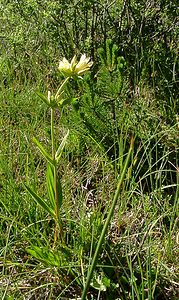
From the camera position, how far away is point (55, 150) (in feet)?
4.17

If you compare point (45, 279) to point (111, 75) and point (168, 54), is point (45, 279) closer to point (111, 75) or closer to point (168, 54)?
point (111, 75)

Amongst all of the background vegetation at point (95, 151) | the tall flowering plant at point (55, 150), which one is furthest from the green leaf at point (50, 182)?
the background vegetation at point (95, 151)

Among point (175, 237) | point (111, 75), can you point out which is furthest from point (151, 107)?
point (175, 237)

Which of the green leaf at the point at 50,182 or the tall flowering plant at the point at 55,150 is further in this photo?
the green leaf at the point at 50,182

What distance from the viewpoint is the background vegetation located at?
4.12 feet

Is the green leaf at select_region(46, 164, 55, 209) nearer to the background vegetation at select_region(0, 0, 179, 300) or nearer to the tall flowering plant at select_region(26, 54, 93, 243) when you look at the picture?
the tall flowering plant at select_region(26, 54, 93, 243)

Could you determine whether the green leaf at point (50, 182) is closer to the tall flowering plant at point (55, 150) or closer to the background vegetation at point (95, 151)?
the tall flowering plant at point (55, 150)

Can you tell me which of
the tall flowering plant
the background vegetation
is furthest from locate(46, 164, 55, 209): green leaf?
the background vegetation

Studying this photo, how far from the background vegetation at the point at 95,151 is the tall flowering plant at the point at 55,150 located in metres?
0.08

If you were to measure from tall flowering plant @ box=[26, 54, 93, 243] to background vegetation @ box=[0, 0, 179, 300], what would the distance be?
3.1 inches

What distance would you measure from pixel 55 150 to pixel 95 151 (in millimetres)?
507

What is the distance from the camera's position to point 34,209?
143 centimetres

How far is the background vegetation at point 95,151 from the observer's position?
1.26m

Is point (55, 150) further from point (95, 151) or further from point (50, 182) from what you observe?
point (95, 151)
